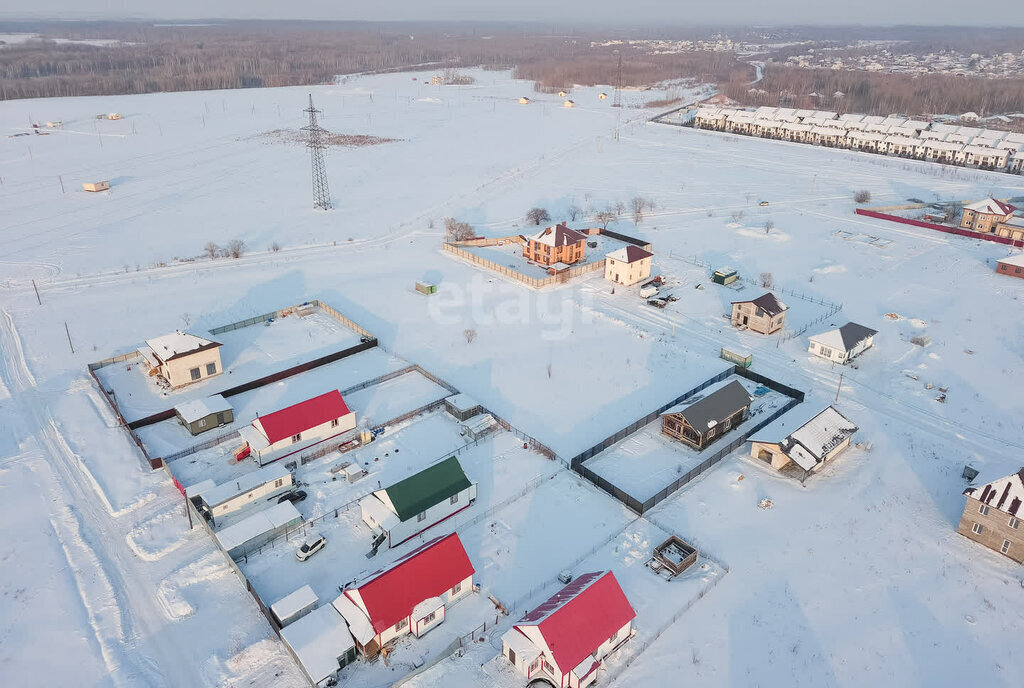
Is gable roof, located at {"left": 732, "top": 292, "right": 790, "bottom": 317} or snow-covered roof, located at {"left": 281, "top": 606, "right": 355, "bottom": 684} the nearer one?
snow-covered roof, located at {"left": 281, "top": 606, "right": 355, "bottom": 684}

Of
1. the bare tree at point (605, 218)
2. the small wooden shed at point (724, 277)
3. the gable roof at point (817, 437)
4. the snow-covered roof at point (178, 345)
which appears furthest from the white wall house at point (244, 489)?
the bare tree at point (605, 218)

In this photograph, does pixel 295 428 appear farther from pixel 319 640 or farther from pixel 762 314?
pixel 762 314

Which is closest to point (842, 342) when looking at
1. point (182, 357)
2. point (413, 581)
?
point (413, 581)

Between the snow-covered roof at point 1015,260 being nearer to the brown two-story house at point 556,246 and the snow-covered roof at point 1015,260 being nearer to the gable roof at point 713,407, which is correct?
the gable roof at point 713,407

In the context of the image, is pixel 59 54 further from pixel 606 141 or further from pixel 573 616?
pixel 573 616

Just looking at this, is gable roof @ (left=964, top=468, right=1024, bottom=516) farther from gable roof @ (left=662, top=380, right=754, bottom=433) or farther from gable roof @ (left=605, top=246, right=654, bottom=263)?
gable roof @ (left=605, top=246, right=654, bottom=263)

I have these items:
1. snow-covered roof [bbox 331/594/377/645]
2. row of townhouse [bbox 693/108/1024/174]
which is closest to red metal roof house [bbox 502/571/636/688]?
snow-covered roof [bbox 331/594/377/645]

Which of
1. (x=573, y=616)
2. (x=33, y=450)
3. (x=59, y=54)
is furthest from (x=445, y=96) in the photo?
(x=59, y=54)
